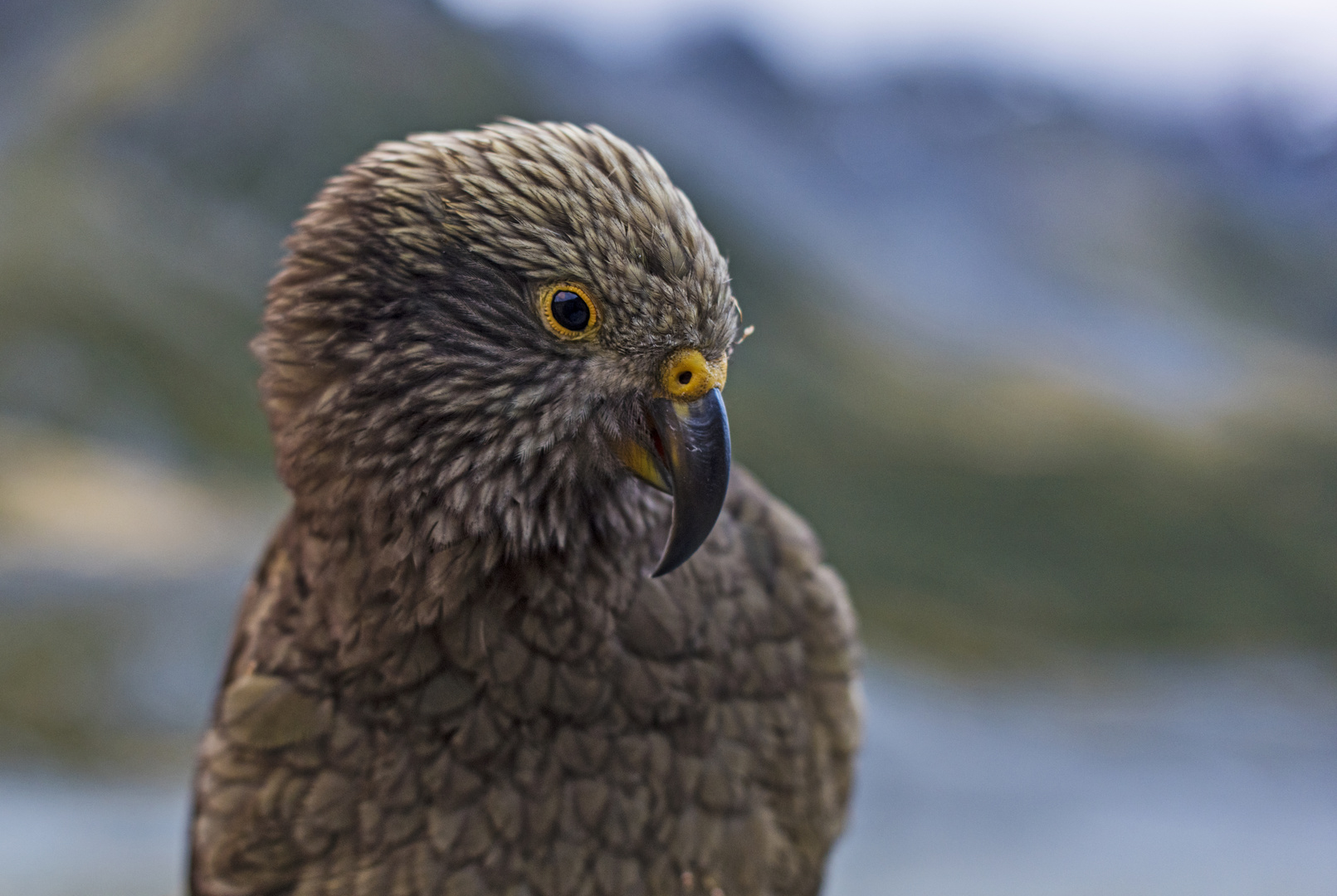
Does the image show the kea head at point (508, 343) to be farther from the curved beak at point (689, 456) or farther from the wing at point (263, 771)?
the wing at point (263, 771)

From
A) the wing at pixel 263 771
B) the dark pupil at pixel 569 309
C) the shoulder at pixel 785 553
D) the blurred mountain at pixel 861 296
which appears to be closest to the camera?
the dark pupil at pixel 569 309

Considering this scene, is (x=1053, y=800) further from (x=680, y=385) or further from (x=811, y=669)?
(x=680, y=385)

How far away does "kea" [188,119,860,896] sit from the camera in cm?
142

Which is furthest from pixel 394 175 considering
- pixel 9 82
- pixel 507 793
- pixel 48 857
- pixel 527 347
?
pixel 9 82

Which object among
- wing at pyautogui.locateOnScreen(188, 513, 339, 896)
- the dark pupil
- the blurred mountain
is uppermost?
the blurred mountain

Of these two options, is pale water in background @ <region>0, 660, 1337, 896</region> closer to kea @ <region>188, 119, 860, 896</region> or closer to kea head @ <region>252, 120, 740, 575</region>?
kea @ <region>188, 119, 860, 896</region>

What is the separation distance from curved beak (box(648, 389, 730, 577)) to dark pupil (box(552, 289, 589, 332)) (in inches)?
6.3

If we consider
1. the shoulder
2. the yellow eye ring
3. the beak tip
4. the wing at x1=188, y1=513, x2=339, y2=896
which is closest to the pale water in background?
the shoulder

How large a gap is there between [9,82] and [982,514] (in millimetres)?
6131

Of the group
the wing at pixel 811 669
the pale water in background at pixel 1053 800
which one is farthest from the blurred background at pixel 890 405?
the wing at pixel 811 669

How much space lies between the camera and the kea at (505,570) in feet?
4.67

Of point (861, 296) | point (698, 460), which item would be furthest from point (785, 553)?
point (861, 296)

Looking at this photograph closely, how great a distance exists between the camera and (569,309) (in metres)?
1.41

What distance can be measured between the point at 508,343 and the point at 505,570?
0.38 metres
